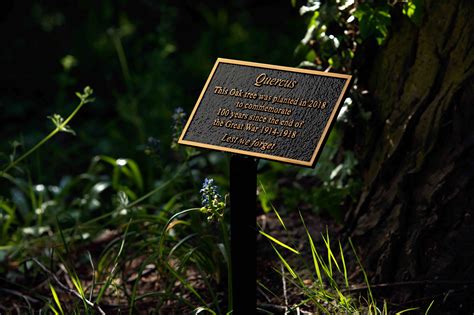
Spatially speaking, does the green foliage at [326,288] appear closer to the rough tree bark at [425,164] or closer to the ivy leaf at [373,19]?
the rough tree bark at [425,164]

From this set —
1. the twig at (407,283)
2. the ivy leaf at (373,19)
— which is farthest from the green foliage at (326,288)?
the ivy leaf at (373,19)

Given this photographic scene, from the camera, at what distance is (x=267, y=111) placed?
7.67 ft

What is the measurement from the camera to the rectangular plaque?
223cm

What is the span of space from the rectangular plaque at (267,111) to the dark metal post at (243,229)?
0.21ft

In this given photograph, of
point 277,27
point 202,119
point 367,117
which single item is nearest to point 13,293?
point 202,119

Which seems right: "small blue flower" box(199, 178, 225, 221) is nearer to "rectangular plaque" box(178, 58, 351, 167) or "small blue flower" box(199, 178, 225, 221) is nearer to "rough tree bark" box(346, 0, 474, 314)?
"rectangular plaque" box(178, 58, 351, 167)

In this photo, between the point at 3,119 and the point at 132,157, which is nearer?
the point at 132,157

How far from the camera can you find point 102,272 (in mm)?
3205

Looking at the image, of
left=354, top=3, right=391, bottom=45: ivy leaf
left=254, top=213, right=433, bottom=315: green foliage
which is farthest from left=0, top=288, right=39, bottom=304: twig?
left=354, top=3, right=391, bottom=45: ivy leaf

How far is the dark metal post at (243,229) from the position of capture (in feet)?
7.49

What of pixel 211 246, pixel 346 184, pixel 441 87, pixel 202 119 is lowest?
pixel 211 246

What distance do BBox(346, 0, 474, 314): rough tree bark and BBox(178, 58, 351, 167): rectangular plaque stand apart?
0.57 meters

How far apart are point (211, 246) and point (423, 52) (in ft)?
3.71

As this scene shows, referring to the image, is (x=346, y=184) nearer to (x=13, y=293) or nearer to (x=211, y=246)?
(x=211, y=246)
